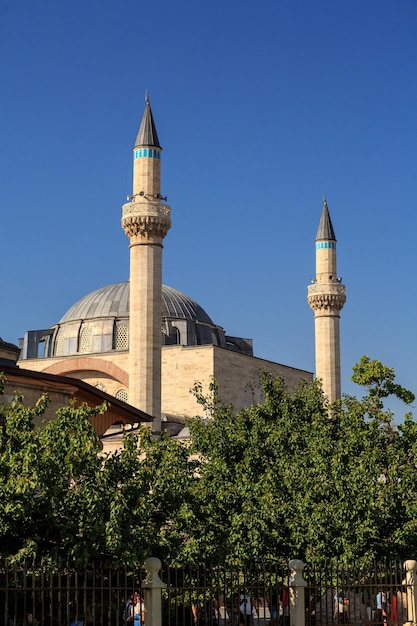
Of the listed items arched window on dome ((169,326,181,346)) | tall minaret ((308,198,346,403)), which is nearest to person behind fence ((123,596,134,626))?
arched window on dome ((169,326,181,346))

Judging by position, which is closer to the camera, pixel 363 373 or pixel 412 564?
pixel 412 564

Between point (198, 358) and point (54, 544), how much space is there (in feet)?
80.7

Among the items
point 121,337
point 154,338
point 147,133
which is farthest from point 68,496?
point 121,337

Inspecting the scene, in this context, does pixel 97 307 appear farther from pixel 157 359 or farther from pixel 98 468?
pixel 98 468

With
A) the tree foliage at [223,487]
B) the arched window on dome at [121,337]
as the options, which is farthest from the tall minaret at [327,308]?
the tree foliage at [223,487]

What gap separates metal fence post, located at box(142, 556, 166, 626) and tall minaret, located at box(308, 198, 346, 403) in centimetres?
2863

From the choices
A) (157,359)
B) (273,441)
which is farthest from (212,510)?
(157,359)

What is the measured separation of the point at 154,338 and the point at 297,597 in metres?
18.2

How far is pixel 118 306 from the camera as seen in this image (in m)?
39.8

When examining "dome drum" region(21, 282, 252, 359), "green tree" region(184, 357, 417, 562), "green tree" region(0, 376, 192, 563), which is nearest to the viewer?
"green tree" region(0, 376, 192, 563)

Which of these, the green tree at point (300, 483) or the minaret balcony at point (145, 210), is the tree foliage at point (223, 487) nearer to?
the green tree at point (300, 483)

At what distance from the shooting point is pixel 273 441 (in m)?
17.4

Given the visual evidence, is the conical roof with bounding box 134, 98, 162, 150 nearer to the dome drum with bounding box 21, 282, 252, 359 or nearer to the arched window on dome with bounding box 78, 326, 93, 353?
the dome drum with bounding box 21, 282, 252, 359

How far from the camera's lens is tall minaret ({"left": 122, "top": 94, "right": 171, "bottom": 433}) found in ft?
97.0
